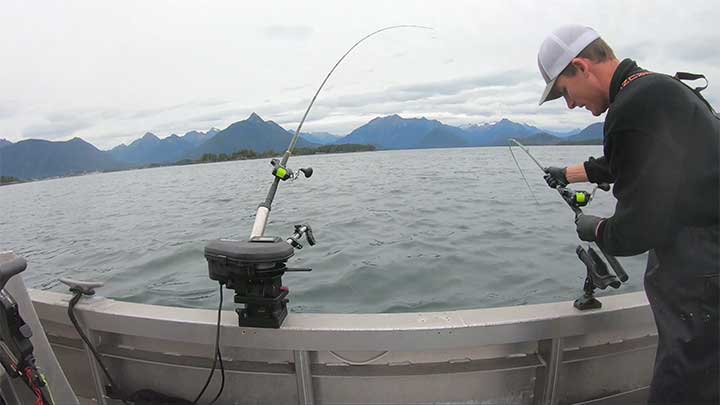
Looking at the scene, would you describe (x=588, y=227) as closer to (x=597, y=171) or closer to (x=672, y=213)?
(x=672, y=213)

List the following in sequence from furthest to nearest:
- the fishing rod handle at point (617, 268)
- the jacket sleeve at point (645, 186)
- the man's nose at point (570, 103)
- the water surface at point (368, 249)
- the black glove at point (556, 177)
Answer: the water surface at point (368, 249) < the black glove at point (556, 177) < the fishing rod handle at point (617, 268) < the man's nose at point (570, 103) < the jacket sleeve at point (645, 186)

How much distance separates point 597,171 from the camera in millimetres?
1653

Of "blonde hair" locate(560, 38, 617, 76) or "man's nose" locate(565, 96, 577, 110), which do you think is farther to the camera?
"man's nose" locate(565, 96, 577, 110)

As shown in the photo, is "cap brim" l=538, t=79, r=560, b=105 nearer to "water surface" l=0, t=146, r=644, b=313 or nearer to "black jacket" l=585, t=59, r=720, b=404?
"black jacket" l=585, t=59, r=720, b=404

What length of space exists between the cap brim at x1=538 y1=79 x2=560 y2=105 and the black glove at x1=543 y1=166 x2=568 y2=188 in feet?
2.08

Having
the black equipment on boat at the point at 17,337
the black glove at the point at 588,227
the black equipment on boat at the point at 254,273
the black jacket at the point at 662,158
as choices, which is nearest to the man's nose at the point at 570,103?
the black jacket at the point at 662,158

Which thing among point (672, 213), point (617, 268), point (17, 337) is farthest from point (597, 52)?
point (17, 337)

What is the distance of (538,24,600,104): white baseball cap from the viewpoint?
119 cm

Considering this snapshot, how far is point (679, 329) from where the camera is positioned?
1.14 m

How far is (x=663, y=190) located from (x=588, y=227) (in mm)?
306

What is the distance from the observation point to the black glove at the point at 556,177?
1864mm

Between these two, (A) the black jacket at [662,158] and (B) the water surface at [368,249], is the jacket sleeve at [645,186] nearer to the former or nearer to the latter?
(A) the black jacket at [662,158]

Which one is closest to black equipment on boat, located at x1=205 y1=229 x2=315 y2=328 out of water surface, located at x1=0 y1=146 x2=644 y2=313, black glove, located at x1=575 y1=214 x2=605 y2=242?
black glove, located at x1=575 y1=214 x2=605 y2=242

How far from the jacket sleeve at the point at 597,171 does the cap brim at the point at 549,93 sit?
0.51 metres
